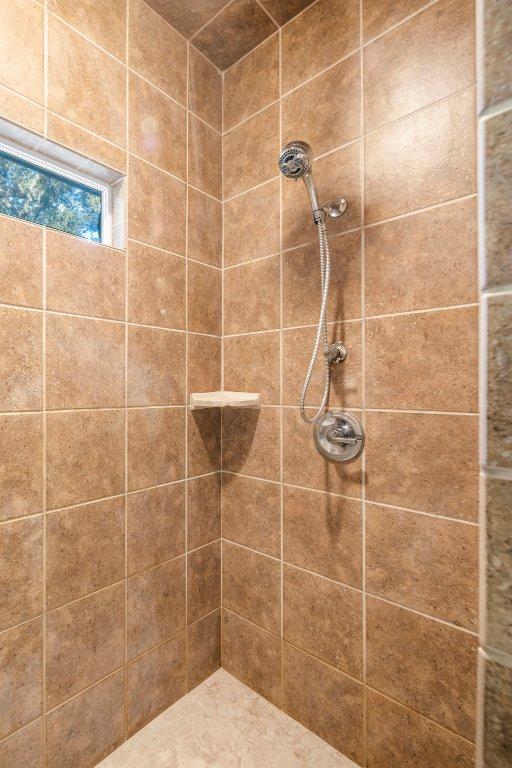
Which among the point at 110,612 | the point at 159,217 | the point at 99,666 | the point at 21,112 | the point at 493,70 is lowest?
the point at 99,666

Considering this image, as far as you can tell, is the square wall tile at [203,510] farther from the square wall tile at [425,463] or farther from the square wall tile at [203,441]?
the square wall tile at [425,463]

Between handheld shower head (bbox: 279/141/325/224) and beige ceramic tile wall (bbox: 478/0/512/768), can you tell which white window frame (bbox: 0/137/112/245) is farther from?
beige ceramic tile wall (bbox: 478/0/512/768)

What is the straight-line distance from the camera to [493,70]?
1.03 ft

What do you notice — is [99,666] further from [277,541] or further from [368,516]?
[368,516]

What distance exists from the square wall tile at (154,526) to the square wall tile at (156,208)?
2.74 ft

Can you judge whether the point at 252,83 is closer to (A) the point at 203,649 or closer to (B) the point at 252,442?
(B) the point at 252,442

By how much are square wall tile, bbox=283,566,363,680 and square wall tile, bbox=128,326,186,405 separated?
0.72 m

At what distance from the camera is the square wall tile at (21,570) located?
3.09 feet

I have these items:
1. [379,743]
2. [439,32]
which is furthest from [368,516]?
[439,32]

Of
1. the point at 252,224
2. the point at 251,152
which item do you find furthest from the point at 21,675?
the point at 251,152

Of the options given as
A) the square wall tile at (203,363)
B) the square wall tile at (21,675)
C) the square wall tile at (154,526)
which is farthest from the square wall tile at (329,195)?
the square wall tile at (21,675)

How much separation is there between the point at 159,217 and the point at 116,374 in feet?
1.83

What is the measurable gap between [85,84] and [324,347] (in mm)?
1024

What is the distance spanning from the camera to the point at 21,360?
972 millimetres
